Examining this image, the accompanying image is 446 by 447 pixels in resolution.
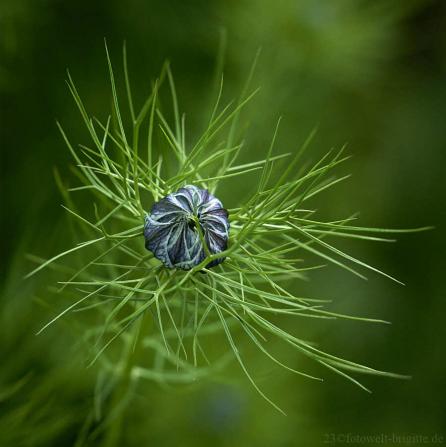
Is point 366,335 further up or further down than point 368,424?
further up

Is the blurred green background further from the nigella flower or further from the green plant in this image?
the nigella flower

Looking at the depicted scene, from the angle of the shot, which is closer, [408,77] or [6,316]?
[6,316]

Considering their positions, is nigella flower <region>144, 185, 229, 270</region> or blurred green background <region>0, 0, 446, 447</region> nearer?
nigella flower <region>144, 185, 229, 270</region>

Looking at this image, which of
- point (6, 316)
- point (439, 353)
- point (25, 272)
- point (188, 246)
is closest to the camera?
point (188, 246)

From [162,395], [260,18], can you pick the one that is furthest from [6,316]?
[260,18]

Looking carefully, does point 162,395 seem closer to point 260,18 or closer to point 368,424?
point 368,424

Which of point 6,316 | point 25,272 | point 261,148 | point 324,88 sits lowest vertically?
point 6,316

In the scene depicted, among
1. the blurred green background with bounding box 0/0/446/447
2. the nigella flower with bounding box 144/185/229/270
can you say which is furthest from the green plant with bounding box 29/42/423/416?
the blurred green background with bounding box 0/0/446/447
